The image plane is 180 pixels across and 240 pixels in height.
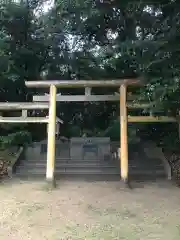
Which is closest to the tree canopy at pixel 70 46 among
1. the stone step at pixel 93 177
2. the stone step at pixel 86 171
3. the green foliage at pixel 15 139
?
the green foliage at pixel 15 139

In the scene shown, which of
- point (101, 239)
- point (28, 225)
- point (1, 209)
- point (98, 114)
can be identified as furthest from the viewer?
point (98, 114)

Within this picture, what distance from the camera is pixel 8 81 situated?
13984 millimetres

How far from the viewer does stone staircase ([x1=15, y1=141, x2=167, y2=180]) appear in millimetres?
11477

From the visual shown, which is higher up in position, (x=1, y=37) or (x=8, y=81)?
(x=1, y=37)

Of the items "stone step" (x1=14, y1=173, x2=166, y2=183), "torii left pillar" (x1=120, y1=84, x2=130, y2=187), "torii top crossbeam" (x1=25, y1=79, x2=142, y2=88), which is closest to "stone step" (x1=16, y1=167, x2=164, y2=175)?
"stone step" (x1=14, y1=173, x2=166, y2=183)

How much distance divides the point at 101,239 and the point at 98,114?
11109 mm

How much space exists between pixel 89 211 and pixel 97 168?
438cm

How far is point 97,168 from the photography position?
39.2 ft

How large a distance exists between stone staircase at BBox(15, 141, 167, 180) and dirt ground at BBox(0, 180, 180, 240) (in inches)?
40.4

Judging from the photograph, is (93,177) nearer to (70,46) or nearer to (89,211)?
(89,211)

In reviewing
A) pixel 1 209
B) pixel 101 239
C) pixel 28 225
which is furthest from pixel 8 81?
pixel 101 239

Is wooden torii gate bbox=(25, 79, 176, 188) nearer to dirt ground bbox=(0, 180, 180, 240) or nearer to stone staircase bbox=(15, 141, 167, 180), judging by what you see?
dirt ground bbox=(0, 180, 180, 240)

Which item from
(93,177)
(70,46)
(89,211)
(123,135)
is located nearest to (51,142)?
(93,177)

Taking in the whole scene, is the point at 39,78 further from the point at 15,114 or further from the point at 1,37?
the point at 1,37
